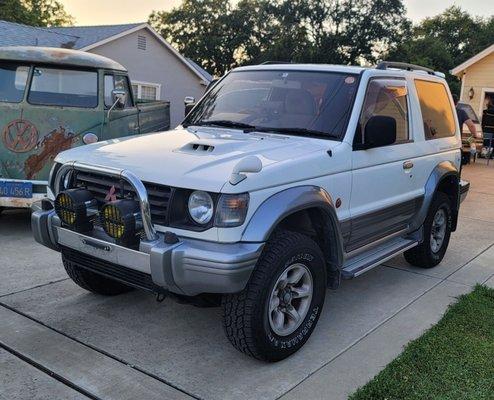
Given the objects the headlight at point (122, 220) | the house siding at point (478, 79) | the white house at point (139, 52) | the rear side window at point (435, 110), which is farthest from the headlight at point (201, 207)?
the house siding at point (478, 79)

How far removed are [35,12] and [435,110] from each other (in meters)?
46.3

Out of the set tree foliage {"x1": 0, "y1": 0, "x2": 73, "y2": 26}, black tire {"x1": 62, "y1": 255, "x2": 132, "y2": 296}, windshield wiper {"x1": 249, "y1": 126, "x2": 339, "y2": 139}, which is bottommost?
black tire {"x1": 62, "y1": 255, "x2": 132, "y2": 296}

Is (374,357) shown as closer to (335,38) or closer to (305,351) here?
(305,351)

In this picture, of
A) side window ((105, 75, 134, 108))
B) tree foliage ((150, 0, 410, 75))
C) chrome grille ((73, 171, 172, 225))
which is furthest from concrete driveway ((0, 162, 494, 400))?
tree foliage ((150, 0, 410, 75))

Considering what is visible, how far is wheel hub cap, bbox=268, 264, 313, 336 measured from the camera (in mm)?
3588

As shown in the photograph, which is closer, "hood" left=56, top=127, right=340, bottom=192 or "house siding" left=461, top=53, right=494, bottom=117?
"hood" left=56, top=127, right=340, bottom=192

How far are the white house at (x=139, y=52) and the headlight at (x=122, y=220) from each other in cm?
1639

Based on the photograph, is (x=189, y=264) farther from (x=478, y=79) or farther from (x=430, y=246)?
(x=478, y=79)

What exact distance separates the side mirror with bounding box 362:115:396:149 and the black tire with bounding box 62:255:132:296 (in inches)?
91.2

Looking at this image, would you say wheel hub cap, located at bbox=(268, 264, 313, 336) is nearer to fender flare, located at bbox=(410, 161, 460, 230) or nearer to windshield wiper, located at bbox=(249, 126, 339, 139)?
windshield wiper, located at bbox=(249, 126, 339, 139)

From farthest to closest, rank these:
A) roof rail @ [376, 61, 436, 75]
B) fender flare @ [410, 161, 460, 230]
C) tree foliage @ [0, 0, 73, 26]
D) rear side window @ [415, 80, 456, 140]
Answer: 1. tree foliage @ [0, 0, 73, 26]
2. rear side window @ [415, 80, 456, 140]
3. fender flare @ [410, 161, 460, 230]
4. roof rail @ [376, 61, 436, 75]

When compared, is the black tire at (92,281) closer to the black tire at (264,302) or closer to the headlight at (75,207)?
the headlight at (75,207)

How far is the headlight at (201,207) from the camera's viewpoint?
3.24 meters

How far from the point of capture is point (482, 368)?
367 centimetres
